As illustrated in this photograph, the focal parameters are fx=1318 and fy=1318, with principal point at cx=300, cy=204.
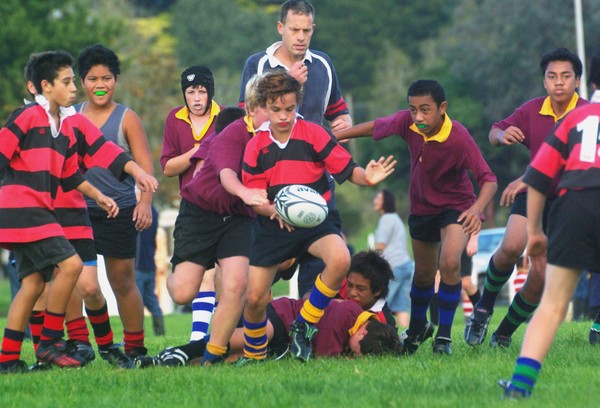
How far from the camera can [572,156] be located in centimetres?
732

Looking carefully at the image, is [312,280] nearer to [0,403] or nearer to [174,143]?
[174,143]

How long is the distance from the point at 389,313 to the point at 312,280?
89 centimetres

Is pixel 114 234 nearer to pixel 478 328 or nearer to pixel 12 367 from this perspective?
pixel 12 367

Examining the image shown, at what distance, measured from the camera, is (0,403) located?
304 inches

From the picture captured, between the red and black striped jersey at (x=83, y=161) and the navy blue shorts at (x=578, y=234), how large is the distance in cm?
359

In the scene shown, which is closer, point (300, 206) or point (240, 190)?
point (300, 206)

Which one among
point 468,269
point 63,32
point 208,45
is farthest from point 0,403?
point 208,45

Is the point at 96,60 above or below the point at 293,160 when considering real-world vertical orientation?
above

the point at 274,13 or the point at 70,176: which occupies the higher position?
the point at 274,13

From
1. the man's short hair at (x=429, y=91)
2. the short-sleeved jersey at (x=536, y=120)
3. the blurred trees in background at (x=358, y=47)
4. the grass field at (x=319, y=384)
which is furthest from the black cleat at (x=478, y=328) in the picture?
the blurred trees in background at (x=358, y=47)

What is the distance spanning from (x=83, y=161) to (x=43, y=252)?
913 mm

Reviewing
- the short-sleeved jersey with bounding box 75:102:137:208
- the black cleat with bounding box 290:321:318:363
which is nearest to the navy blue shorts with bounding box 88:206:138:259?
the short-sleeved jersey with bounding box 75:102:137:208

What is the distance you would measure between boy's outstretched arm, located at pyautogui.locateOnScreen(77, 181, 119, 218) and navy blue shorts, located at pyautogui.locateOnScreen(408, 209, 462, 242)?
248 cm

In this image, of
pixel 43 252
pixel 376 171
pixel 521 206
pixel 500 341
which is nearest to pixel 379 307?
pixel 500 341
